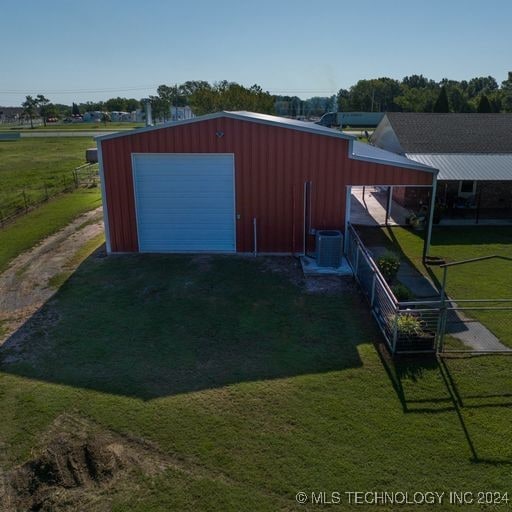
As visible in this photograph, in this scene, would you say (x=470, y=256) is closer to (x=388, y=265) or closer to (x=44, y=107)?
(x=388, y=265)

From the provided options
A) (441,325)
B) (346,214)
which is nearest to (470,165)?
(346,214)

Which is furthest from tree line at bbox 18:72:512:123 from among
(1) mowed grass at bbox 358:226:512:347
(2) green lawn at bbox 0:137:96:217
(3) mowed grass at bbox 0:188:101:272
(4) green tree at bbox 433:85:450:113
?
(1) mowed grass at bbox 358:226:512:347

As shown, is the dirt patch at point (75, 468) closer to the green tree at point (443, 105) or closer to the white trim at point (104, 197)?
the white trim at point (104, 197)

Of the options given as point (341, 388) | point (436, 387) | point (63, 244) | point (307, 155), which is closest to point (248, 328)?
point (341, 388)

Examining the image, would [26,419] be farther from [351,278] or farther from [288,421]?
[351,278]

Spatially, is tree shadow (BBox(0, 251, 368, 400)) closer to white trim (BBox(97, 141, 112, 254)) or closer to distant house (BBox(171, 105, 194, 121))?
white trim (BBox(97, 141, 112, 254))

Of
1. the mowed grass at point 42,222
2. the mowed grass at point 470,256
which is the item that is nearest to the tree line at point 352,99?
the mowed grass at point 42,222
